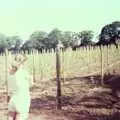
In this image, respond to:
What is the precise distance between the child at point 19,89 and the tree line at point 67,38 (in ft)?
0.31

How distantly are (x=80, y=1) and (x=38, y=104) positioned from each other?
2.17ft

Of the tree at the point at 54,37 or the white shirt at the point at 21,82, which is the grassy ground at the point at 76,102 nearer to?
the white shirt at the point at 21,82

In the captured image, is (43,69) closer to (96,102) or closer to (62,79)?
(62,79)

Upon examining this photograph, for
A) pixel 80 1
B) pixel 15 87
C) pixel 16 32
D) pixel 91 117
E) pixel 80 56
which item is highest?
pixel 80 1

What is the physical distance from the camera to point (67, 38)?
2244 millimetres

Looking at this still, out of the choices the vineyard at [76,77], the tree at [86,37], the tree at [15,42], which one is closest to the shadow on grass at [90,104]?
the vineyard at [76,77]

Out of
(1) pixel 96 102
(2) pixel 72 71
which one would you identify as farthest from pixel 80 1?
(1) pixel 96 102

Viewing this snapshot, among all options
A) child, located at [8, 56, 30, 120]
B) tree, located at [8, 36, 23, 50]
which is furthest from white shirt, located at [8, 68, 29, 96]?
tree, located at [8, 36, 23, 50]

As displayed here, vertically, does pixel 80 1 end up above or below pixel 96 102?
above

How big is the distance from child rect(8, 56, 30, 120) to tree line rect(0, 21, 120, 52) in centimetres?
9

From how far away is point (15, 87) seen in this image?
2.29 metres

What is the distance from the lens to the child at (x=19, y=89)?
89.0 inches

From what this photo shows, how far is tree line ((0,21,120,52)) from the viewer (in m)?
2.20

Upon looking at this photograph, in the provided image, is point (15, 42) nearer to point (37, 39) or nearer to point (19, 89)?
point (37, 39)
